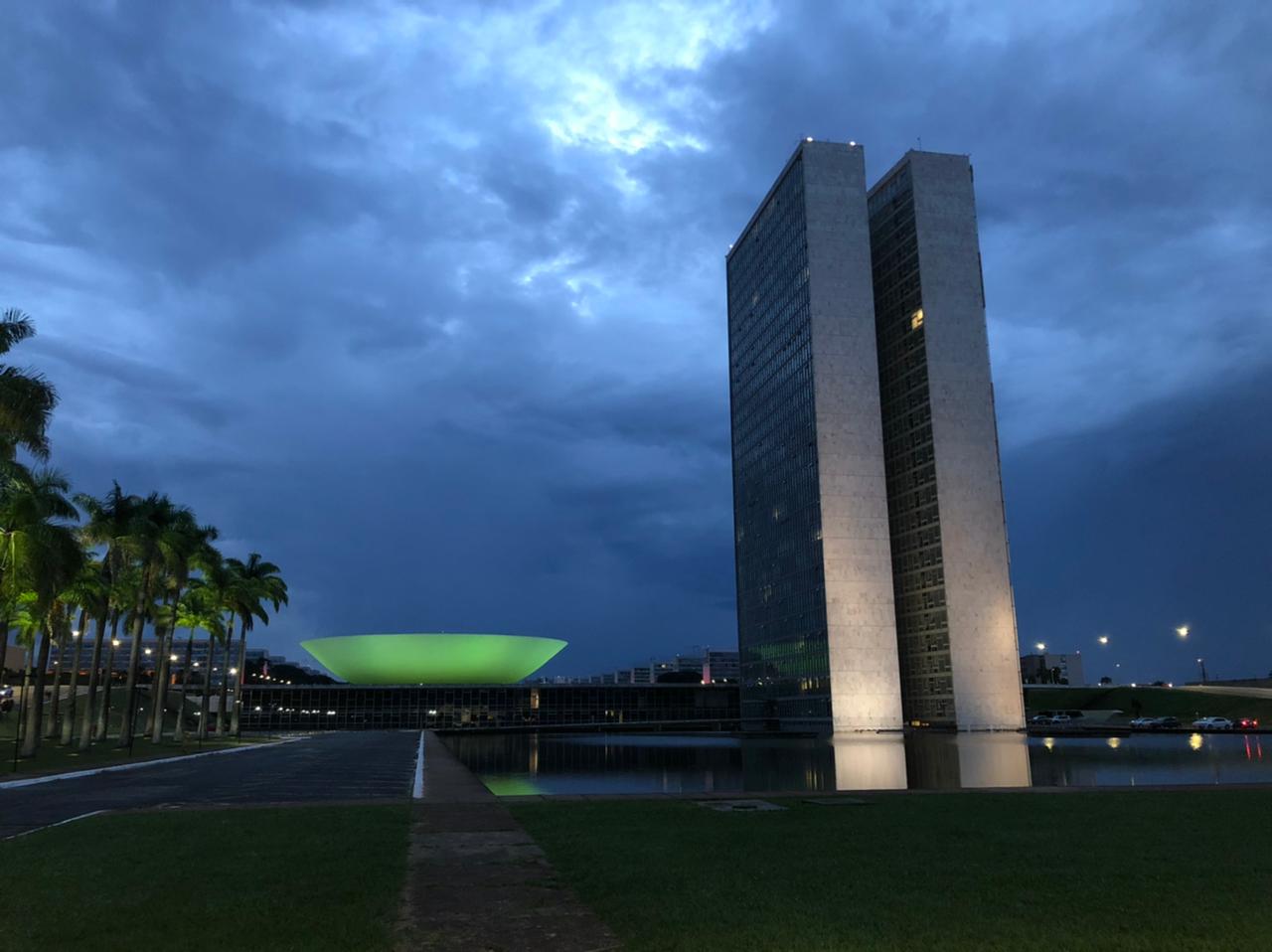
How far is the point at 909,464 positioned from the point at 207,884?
122 metres

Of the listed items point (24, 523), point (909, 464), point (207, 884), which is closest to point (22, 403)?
point (24, 523)

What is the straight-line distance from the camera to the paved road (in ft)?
69.6

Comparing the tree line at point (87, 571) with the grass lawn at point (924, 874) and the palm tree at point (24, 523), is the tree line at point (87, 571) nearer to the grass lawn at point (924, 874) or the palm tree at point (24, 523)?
the palm tree at point (24, 523)

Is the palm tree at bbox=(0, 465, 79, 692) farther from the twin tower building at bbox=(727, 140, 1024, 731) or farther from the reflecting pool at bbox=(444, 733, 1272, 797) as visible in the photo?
the twin tower building at bbox=(727, 140, 1024, 731)

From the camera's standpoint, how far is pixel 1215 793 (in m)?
21.0

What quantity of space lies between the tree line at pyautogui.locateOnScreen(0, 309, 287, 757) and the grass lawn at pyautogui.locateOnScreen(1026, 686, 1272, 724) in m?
105

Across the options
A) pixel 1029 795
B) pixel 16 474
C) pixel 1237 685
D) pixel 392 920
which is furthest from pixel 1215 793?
pixel 1237 685

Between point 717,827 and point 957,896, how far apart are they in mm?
6232

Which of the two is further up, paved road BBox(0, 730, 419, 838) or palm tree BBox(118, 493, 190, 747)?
palm tree BBox(118, 493, 190, 747)

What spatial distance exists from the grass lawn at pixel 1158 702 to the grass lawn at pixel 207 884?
353 feet

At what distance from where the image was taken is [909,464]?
124375mm

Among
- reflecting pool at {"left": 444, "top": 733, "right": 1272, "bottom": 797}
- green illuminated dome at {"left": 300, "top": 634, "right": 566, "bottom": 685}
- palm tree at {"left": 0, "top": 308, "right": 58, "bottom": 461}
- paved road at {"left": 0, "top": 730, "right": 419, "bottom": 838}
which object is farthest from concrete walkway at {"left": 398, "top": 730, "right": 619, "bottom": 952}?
green illuminated dome at {"left": 300, "top": 634, "right": 566, "bottom": 685}

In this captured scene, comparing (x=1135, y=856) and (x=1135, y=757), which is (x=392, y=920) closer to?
(x=1135, y=856)

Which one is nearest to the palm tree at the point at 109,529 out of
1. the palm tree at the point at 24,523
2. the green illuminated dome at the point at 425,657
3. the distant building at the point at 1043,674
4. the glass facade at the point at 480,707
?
the palm tree at the point at 24,523
